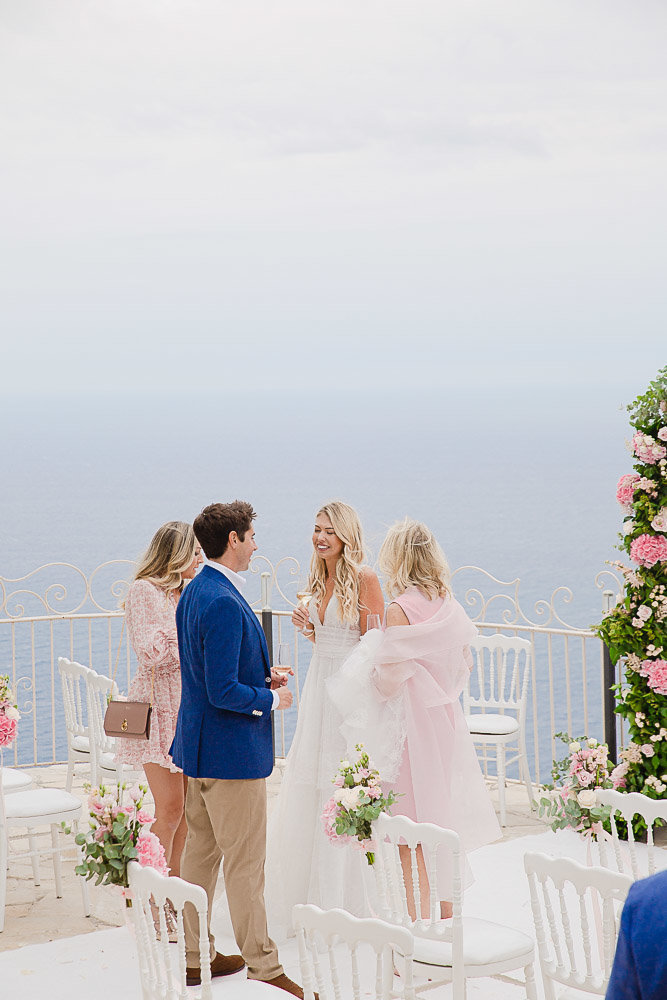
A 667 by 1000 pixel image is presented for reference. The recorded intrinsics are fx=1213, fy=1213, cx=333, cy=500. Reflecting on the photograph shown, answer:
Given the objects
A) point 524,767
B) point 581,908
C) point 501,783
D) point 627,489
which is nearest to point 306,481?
point 524,767

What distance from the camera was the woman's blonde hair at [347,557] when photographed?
4922mm

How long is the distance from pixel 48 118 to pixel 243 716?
3577 cm

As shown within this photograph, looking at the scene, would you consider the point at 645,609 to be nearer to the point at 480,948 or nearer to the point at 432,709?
the point at 432,709

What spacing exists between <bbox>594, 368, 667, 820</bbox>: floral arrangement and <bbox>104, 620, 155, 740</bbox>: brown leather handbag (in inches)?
100

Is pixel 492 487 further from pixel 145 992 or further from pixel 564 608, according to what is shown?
pixel 145 992

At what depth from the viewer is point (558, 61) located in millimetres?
35750

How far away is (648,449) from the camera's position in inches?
242

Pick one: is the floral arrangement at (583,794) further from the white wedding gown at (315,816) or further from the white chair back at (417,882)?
the white wedding gown at (315,816)

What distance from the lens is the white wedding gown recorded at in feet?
16.3

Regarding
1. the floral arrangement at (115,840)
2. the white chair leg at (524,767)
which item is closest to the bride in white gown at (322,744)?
the floral arrangement at (115,840)

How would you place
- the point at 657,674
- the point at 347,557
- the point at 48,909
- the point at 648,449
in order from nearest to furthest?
the point at 347,557 < the point at 48,909 < the point at 648,449 < the point at 657,674

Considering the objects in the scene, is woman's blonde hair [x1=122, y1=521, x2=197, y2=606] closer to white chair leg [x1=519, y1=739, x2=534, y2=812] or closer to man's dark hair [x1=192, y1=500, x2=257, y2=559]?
man's dark hair [x1=192, y1=500, x2=257, y2=559]

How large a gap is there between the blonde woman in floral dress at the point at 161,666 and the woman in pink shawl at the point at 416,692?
2.47 ft

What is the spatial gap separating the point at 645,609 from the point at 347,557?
2.09 meters
